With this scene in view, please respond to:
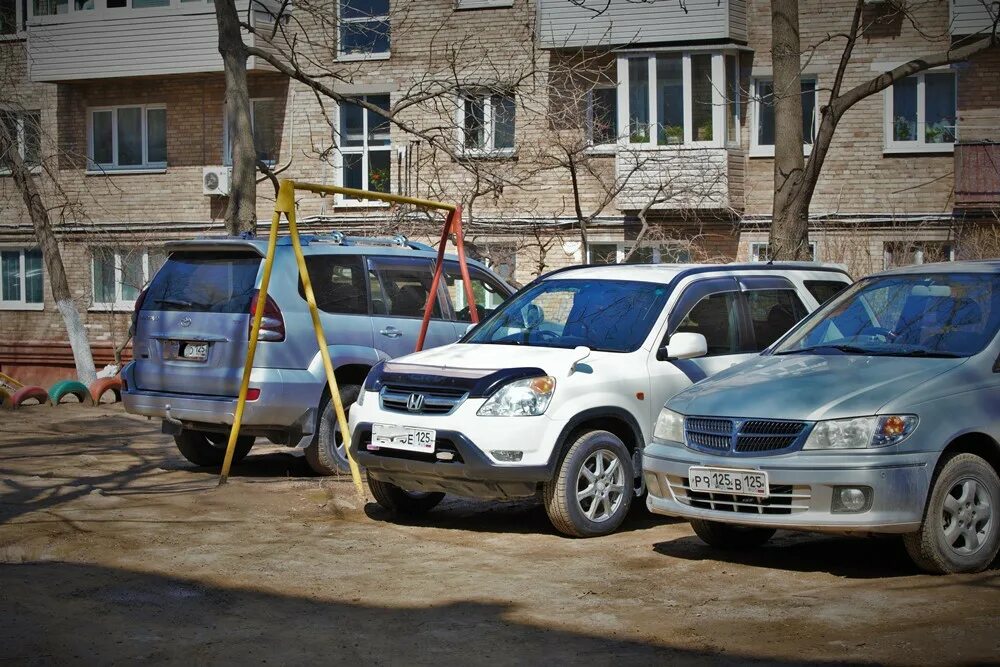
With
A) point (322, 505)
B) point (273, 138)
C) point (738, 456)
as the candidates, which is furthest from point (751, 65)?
point (738, 456)

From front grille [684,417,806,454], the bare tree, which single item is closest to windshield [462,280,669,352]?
front grille [684,417,806,454]

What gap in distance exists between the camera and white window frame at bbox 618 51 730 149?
25.3m

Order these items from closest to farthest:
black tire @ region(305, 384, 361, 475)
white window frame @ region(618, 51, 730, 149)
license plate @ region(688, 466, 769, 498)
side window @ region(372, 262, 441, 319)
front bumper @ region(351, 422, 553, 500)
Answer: license plate @ region(688, 466, 769, 498) → front bumper @ region(351, 422, 553, 500) → black tire @ region(305, 384, 361, 475) → side window @ region(372, 262, 441, 319) → white window frame @ region(618, 51, 730, 149)

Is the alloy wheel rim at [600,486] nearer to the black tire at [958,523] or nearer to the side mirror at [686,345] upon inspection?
the side mirror at [686,345]

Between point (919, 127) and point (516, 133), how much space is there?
24.2 feet

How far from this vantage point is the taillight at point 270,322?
11258 mm

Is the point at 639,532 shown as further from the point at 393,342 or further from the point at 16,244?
the point at 16,244

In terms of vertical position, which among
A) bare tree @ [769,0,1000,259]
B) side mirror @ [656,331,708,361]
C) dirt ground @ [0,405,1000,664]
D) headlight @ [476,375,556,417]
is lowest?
dirt ground @ [0,405,1000,664]

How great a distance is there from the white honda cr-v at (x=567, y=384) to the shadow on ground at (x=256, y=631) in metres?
1.84

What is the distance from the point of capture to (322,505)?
10.4 meters

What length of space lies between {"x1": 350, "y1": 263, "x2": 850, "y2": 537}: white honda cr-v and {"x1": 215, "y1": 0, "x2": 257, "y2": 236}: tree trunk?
22.7 ft

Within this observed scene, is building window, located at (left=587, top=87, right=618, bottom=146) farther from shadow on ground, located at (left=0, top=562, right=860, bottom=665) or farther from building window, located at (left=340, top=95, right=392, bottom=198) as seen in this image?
shadow on ground, located at (left=0, top=562, right=860, bottom=665)

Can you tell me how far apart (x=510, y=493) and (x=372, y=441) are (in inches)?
42.0

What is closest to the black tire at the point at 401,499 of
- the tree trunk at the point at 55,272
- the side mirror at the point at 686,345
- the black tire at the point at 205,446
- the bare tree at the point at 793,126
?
the side mirror at the point at 686,345
